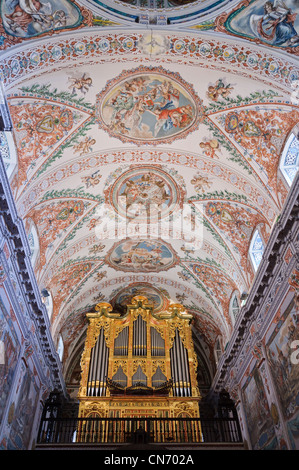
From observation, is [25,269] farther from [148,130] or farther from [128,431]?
[128,431]

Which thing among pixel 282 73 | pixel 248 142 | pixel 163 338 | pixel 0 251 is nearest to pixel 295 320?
pixel 248 142

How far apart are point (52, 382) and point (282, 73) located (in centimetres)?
1518

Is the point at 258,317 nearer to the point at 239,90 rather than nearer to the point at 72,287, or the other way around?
the point at 239,90

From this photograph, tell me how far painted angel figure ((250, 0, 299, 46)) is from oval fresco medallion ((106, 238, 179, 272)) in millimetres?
10301

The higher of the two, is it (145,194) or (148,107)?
(145,194)

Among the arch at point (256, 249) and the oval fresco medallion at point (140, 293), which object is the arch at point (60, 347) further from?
the arch at point (256, 249)

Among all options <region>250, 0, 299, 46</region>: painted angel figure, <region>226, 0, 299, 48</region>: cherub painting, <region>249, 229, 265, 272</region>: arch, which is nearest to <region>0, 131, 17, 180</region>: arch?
<region>226, 0, 299, 48</region>: cherub painting

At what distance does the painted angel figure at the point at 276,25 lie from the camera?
9.24 meters

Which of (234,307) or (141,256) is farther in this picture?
(141,256)

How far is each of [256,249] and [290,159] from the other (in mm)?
4248

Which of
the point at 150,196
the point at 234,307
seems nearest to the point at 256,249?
the point at 234,307

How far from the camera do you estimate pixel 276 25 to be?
9508 mm

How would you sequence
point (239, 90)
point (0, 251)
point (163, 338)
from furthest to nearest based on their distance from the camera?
point (163, 338) < point (239, 90) < point (0, 251)

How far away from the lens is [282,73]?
10.2 meters
